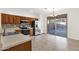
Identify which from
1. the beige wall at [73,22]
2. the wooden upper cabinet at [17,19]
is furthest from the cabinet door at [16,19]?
the beige wall at [73,22]

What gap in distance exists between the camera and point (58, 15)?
126cm

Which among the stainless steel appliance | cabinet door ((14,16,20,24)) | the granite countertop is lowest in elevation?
the granite countertop

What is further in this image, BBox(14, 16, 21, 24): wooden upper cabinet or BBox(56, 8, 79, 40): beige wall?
BBox(14, 16, 21, 24): wooden upper cabinet

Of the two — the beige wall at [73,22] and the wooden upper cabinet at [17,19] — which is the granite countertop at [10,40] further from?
the beige wall at [73,22]

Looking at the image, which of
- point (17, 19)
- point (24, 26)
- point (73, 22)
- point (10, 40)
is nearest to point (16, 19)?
point (17, 19)

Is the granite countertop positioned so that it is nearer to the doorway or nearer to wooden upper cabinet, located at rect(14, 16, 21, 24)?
wooden upper cabinet, located at rect(14, 16, 21, 24)

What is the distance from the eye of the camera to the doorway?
1217 millimetres

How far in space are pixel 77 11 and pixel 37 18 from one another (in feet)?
1.72

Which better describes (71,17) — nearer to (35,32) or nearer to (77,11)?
(77,11)

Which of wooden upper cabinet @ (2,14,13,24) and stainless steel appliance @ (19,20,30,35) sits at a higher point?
wooden upper cabinet @ (2,14,13,24)

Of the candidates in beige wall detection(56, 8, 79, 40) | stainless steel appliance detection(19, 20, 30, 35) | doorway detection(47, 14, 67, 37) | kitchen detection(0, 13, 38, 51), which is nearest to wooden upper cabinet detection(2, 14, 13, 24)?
kitchen detection(0, 13, 38, 51)

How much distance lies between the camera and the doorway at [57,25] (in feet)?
3.99

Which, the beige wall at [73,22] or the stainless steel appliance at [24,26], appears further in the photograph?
the stainless steel appliance at [24,26]
